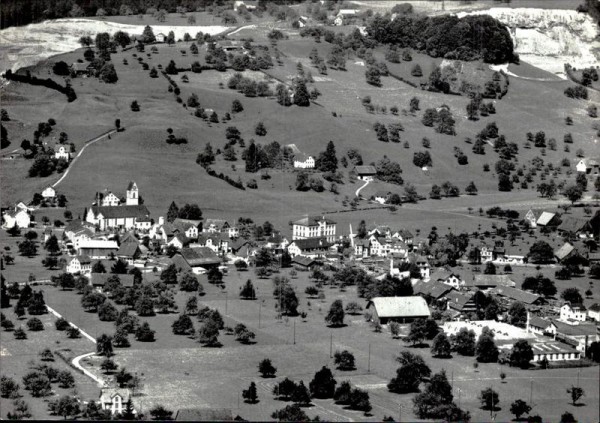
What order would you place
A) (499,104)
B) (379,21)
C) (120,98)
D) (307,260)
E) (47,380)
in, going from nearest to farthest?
(47,380), (307,260), (120,98), (499,104), (379,21)

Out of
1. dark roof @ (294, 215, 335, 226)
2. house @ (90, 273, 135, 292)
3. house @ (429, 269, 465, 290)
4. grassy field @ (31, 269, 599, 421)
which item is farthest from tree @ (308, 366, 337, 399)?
dark roof @ (294, 215, 335, 226)

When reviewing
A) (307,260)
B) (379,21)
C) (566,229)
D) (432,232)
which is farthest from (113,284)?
(379,21)

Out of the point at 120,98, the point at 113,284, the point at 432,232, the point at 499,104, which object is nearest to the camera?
the point at 113,284

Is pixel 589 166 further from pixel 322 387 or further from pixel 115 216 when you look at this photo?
pixel 322 387

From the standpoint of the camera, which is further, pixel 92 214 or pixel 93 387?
pixel 92 214

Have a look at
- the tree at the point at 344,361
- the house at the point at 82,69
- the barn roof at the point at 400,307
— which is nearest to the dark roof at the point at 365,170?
the house at the point at 82,69

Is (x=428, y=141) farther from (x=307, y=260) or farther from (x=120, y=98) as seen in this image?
(x=307, y=260)
